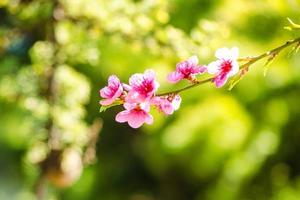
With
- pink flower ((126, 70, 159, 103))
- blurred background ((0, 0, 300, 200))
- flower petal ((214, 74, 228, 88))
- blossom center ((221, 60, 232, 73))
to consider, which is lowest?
flower petal ((214, 74, 228, 88))

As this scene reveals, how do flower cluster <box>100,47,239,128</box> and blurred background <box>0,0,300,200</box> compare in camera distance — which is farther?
blurred background <box>0,0,300,200</box>

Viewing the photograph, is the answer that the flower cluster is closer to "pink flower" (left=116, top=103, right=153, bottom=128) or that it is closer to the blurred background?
"pink flower" (left=116, top=103, right=153, bottom=128)

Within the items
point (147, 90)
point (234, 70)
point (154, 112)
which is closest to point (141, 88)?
point (147, 90)

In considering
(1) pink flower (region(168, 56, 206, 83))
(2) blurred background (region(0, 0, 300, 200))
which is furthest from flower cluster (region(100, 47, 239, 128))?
(2) blurred background (region(0, 0, 300, 200))

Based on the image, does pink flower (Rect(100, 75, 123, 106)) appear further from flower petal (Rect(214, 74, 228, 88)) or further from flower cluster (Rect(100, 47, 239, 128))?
flower petal (Rect(214, 74, 228, 88))

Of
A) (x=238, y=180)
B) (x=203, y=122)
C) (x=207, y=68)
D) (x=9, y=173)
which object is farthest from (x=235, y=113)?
(x=207, y=68)

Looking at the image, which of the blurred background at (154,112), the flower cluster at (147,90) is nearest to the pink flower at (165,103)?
the flower cluster at (147,90)

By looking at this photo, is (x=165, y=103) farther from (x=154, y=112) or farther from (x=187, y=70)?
(x=154, y=112)

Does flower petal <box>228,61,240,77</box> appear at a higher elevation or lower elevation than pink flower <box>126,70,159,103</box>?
lower
